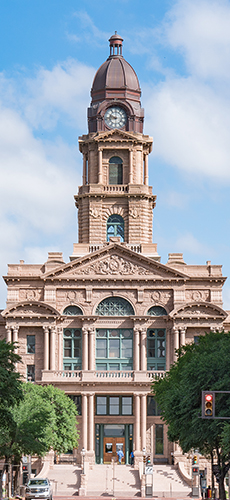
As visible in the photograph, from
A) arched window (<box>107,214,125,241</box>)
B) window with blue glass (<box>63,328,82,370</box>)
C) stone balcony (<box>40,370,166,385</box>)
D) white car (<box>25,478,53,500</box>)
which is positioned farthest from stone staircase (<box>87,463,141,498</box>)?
arched window (<box>107,214,125,241</box>)

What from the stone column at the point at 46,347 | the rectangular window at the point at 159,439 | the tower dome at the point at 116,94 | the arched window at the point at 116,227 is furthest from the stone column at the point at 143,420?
the tower dome at the point at 116,94

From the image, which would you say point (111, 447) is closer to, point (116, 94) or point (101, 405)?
point (101, 405)

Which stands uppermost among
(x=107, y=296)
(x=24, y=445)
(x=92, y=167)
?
(x=92, y=167)

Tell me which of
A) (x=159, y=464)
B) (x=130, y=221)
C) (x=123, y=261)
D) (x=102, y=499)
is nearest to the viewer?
(x=102, y=499)

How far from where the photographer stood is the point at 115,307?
85.9m

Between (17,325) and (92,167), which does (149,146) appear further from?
(17,325)

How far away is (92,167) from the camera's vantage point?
314ft

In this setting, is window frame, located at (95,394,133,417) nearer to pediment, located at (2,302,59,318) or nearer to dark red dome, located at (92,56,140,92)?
pediment, located at (2,302,59,318)

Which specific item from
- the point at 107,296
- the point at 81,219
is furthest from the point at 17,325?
the point at 81,219

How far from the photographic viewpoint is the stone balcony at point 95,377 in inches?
3228

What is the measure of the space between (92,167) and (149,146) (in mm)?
6698

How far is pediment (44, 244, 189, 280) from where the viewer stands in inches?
3364

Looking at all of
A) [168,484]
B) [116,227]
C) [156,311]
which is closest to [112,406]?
[156,311]

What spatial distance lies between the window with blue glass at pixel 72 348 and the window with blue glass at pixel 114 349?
1.81 meters
